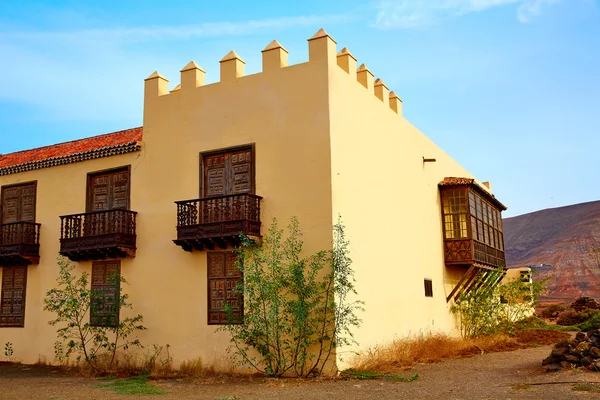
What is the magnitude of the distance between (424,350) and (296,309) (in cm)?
546

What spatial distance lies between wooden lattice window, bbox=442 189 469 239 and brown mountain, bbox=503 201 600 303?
1299 inches

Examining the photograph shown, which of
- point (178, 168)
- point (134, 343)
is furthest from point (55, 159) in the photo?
point (134, 343)

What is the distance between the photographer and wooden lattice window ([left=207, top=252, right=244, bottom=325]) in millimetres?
14602

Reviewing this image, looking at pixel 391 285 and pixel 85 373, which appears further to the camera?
pixel 391 285

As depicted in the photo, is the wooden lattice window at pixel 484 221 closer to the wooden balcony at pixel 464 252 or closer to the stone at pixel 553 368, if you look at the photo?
the wooden balcony at pixel 464 252

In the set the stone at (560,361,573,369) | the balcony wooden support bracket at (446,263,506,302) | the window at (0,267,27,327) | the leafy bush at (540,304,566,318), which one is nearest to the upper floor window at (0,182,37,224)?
the window at (0,267,27,327)

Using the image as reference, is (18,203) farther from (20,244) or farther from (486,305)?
(486,305)

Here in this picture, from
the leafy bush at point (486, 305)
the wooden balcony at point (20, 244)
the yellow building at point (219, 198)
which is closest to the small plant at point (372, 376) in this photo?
the yellow building at point (219, 198)

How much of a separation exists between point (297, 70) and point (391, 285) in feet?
20.7

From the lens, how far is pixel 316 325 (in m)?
13.4

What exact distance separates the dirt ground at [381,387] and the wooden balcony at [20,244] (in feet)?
12.8

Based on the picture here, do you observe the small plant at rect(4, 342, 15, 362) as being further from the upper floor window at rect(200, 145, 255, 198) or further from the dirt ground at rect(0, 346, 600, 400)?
the upper floor window at rect(200, 145, 255, 198)

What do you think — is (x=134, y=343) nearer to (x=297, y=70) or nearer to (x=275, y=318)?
(x=275, y=318)

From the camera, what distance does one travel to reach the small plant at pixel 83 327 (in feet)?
51.4
